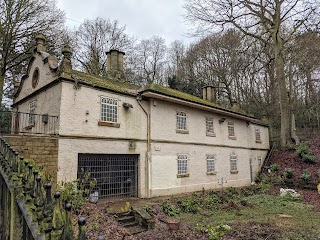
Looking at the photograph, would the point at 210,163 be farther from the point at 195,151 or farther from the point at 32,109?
the point at 32,109

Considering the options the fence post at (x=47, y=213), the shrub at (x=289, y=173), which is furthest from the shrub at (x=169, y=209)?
the shrub at (x=289, y=173)

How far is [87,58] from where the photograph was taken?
2867 cm

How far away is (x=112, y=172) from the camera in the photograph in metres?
11.8

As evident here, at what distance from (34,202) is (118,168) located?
33.8 ft

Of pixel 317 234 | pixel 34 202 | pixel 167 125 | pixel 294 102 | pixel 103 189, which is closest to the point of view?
pixel 34 202

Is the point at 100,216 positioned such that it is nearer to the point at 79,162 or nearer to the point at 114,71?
the point at 79,162

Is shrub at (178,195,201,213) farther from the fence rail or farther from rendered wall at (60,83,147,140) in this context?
the fence rail

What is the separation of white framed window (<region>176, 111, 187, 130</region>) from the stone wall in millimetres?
7732

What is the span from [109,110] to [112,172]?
3.14 m

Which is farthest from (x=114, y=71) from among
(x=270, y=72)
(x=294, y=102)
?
(x=294, y=102)

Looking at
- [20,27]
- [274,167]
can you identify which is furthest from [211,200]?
[20,27]

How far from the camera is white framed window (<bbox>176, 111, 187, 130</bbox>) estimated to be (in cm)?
1515

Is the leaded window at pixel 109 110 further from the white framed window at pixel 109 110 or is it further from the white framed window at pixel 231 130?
the white framed window at pixel 231 130

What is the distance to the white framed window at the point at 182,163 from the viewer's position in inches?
580
